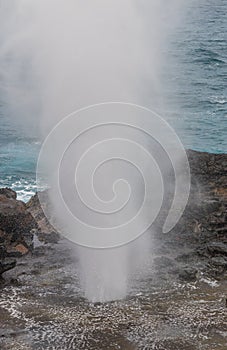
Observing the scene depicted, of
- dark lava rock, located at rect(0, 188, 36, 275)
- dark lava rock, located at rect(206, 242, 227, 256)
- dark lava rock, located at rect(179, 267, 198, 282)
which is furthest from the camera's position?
dark lava rock, located at rect(206, 242, 227, 256)

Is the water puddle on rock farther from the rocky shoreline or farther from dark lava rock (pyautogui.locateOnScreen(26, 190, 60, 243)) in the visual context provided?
dark lava rock (pyautogui.locateOnScreen(26, 190, 60, 243))

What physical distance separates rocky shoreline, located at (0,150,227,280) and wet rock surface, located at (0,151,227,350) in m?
0.05

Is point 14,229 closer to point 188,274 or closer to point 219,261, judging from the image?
point 188,274

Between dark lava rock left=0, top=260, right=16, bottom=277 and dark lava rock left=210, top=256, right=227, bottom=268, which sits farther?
dark lava rock left=210, top=256, right=227, bottom=268

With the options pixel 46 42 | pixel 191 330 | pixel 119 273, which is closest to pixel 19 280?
pixel 119 273

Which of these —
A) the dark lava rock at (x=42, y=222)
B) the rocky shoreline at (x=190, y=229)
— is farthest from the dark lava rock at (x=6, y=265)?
the dark lava rock at (x=42, y=222)

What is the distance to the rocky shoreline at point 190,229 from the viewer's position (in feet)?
91.8

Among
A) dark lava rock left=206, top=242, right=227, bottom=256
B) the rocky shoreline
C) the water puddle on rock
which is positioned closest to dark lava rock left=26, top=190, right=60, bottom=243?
the rocky shoreline

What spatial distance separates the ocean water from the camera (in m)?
49.2

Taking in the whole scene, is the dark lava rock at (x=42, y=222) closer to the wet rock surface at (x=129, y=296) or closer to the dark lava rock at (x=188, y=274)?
the wet rock surface at (x=129, y=296)

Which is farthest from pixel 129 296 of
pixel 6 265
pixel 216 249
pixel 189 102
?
pixel 189 102

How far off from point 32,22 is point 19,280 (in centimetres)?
2257

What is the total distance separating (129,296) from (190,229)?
793cm

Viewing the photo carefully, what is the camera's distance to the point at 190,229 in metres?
31.7
